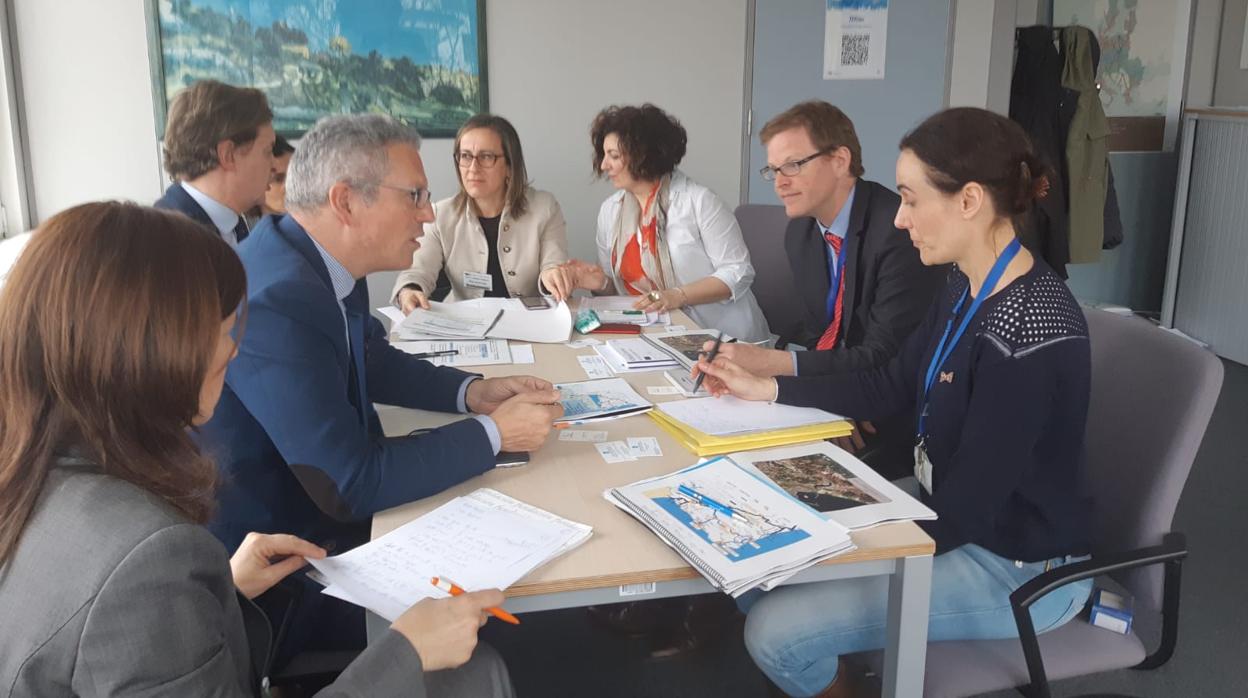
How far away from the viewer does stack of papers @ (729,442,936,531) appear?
4.64 ft

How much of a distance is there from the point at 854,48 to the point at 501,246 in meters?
2.24

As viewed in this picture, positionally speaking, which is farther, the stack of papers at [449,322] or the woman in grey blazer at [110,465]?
the stack of papers at [449,322]

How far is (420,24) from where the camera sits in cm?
412

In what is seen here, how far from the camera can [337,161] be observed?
1.75 meters

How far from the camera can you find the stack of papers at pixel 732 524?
126 cm

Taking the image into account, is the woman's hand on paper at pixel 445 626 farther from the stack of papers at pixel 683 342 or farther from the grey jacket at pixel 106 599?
the stack of papers at pixel 683 342

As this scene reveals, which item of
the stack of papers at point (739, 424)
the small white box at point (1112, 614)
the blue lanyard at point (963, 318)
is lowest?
the small white box at point (1112, 614)

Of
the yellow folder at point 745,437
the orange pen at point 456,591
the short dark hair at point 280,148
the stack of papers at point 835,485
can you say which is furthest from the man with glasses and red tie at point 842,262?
the short dark hair at point 280,148

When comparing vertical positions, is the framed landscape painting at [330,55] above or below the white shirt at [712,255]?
above

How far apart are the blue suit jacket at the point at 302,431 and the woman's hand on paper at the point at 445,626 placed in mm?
351

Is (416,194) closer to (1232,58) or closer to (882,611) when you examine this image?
(882,611)

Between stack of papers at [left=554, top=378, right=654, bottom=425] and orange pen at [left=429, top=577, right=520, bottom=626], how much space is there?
0.63m

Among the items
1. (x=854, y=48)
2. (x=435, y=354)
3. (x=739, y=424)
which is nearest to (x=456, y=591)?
(x=739, y=424)

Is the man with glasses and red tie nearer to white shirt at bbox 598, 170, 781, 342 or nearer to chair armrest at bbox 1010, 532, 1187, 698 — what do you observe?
white shirt at bbox 598, 170, 781, 342
